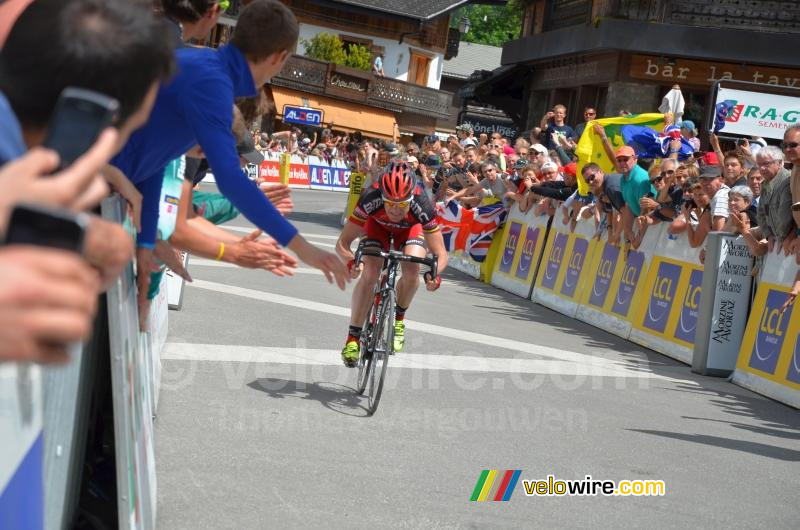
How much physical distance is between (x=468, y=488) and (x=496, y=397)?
2666 mm

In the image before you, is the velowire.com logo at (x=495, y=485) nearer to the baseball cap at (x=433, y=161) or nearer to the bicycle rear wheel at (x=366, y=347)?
the bicycle rear wheel at (x=366, y=347)

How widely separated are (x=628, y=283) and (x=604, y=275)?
29.6 inches

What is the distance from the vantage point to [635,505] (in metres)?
6.48

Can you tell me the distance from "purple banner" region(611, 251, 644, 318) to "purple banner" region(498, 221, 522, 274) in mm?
4390

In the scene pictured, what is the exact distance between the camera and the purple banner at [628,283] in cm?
1426

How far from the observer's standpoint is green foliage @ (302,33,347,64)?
64.5 metres

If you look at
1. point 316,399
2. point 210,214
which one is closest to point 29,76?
point 210,214

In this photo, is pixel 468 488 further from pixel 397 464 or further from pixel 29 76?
pixel 29 76

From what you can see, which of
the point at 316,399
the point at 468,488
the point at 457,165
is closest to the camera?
the point at 468,488

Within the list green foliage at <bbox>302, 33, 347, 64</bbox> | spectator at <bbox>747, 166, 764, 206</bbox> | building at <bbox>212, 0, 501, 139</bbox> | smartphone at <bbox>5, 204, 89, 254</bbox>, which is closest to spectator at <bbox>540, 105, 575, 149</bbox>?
spectator at <bbox>747, 166, 764, 206</bbox>

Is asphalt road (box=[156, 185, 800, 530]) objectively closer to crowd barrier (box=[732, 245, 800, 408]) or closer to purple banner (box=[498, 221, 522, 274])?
crowd barrier (box=[732, 245, 800, 408])

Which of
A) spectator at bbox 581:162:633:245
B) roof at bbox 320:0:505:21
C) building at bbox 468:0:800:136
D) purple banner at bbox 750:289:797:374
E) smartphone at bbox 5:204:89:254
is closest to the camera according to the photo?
smartphone at bbox 5:204:89:254

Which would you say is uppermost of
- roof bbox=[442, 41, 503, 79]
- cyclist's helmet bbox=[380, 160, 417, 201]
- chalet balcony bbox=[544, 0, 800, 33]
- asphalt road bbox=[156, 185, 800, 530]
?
roof bbox=[442, 41, 503, 79]

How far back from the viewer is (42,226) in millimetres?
1501
